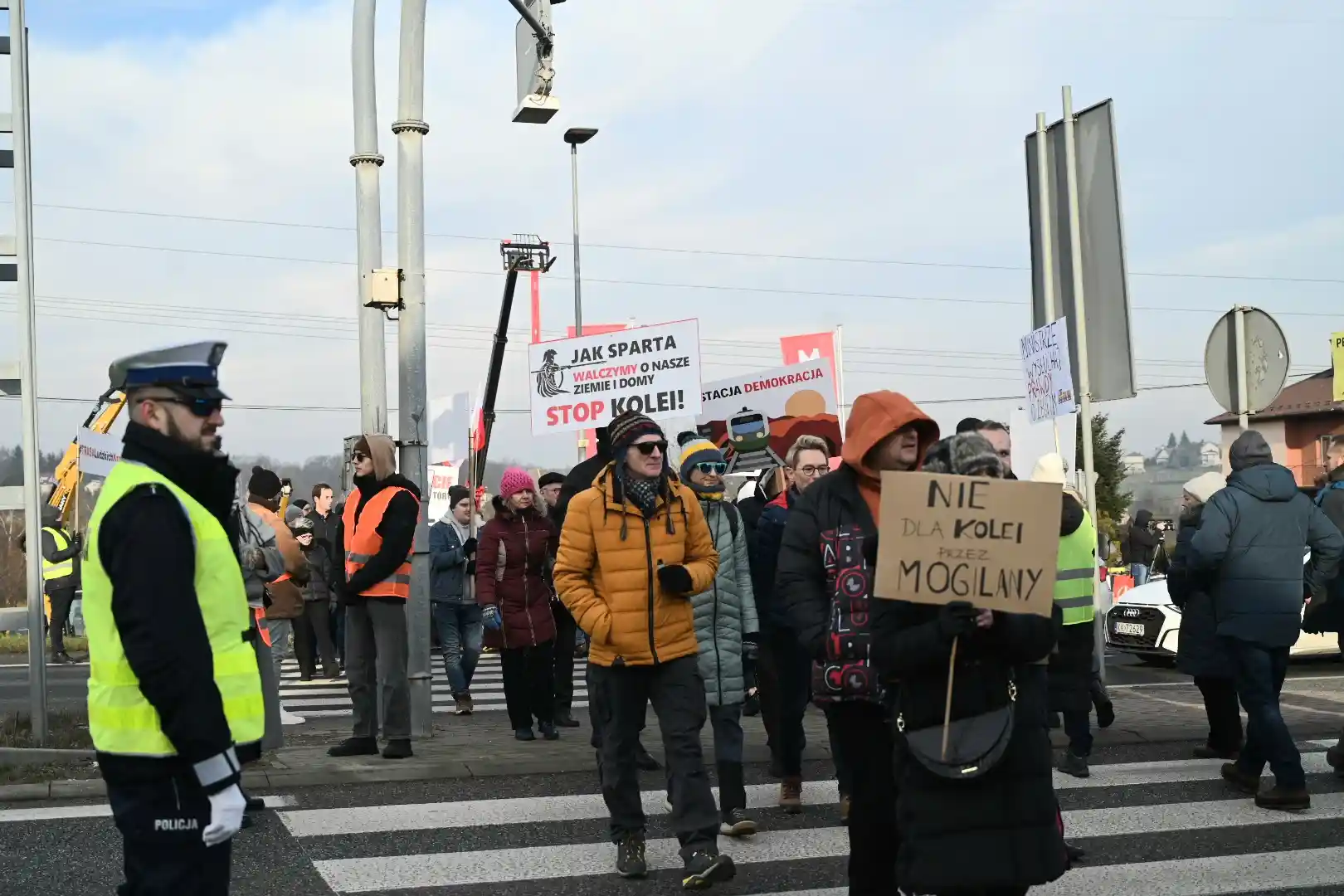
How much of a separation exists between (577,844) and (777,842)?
0.97 m

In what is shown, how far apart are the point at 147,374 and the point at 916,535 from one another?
2.16 m

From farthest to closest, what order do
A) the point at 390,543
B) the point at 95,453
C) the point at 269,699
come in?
the point at 95,453, the point at 390,543, the point at 269,699

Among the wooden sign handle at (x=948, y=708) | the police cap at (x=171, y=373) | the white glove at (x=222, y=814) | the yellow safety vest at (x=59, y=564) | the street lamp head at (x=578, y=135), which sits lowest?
the white glove at (x=222, y=814)

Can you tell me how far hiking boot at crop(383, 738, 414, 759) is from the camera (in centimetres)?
967

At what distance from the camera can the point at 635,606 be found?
670 centimetres

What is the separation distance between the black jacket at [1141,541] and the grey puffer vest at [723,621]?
1896 centimetres

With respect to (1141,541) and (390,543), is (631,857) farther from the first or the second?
(1141,541)

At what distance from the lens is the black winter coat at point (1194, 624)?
29.5 ft

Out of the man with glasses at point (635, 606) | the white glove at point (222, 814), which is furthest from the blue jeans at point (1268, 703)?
the white glove at point (222, 814)

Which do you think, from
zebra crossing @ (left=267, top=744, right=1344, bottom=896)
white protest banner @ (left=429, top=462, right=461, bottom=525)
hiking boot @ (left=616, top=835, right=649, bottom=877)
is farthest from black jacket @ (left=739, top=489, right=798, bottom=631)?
white protest banner @ (left=429, top=462, right=461, bottom=525)

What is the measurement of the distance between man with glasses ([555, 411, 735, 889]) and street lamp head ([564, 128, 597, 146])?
93.6 feet

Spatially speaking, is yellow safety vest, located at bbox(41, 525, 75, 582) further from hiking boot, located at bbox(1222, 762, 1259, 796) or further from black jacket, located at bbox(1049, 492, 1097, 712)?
hiking boot, located at bbox(1222, 762, 1259, 796)

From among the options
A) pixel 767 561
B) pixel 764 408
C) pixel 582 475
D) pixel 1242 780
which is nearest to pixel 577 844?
pixel 767 561

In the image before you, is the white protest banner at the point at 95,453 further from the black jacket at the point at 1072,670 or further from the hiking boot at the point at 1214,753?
the hiking boot at the point at 1214,753
